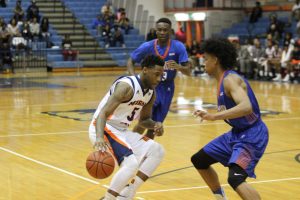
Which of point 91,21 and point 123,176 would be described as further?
point 91,21

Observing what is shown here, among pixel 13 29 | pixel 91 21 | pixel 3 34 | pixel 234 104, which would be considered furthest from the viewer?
pixel 91 21

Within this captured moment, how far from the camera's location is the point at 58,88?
21.0 metres

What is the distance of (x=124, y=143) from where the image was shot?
21.9 ft

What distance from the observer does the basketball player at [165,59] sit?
9273mm

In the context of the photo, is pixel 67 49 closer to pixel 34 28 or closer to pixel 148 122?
pixel 34 28

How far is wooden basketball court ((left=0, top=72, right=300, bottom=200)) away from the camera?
7789mm

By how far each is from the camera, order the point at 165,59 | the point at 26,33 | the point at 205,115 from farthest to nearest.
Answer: the point at 26,33, the point at 165,59, the point at 205,115

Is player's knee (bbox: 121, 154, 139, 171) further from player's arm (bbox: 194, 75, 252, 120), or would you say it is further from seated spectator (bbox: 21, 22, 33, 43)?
seated spectator (bbox: 21, 22, 33, 43)

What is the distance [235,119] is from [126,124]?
48.9 inches

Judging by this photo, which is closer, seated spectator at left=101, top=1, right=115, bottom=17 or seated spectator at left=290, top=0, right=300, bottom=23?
seated spectator at left=290, top=0, right=300, bottom=23

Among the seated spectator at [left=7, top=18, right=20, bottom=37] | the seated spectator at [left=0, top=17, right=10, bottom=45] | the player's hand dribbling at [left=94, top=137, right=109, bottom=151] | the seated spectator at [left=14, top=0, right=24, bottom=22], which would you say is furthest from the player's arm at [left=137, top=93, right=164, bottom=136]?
the seated spectator at [left=14, top=0, right=24, bottom=22]

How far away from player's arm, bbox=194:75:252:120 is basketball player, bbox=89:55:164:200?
38.0 inches

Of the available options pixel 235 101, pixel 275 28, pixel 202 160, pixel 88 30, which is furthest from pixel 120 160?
pixel 88 30

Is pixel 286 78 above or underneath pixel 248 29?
underneath
